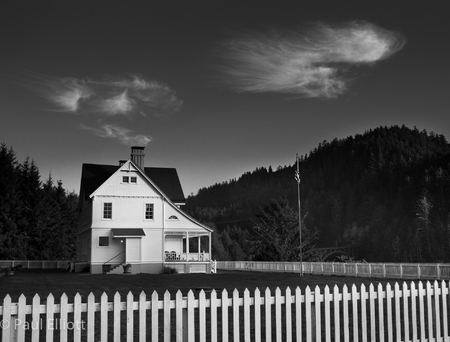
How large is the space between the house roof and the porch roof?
5.05 meters

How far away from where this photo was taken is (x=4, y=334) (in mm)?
6184

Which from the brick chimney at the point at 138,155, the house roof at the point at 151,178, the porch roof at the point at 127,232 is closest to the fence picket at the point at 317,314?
the porch roof at the point at 127,232

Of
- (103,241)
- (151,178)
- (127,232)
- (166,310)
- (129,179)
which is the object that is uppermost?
(151,178)

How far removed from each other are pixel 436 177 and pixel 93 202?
482 feet

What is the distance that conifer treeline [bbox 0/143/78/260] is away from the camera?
59969 mm

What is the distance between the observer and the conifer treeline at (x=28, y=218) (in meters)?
60.0

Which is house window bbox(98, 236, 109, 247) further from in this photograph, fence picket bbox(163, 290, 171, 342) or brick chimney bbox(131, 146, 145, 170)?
fence picket bbox(163, 290, 171, 342)

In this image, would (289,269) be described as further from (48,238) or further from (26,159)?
(26,159)

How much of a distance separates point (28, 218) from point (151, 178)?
2160 cm

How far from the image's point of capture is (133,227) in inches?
1742

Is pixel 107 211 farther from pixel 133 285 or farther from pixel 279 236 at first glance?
pixel 279 236

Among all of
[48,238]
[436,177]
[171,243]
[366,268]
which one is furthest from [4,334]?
[436,177]

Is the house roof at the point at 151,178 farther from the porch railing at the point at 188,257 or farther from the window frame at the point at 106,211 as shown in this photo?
the porch railing at the point at 188,257

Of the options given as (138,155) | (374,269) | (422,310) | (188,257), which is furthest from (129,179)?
(422,310)
